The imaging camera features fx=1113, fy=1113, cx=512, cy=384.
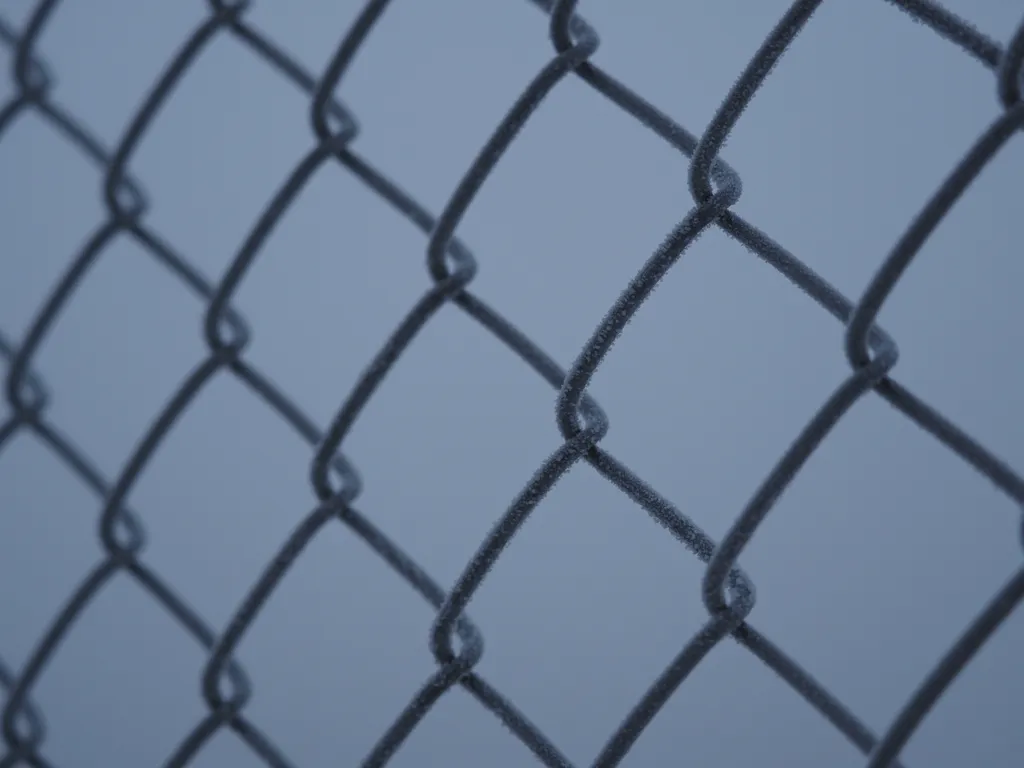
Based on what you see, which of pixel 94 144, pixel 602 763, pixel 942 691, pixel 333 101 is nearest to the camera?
pixel 942 691

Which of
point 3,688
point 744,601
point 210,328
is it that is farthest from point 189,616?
point 744,601

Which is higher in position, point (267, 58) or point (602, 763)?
point (267, 58)

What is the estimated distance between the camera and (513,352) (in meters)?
0.77

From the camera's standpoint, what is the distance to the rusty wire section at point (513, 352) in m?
0.50

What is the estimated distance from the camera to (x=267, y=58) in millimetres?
852

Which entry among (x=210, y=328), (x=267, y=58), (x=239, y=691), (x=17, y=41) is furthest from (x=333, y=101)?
(x=239, y=691)

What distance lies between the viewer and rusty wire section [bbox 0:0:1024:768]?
50 centimetres

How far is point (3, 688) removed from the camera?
1.13 m

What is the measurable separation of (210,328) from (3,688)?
0.51m

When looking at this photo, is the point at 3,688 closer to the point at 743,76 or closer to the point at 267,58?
the point at 267,58

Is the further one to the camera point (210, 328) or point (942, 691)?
point (210, 328)

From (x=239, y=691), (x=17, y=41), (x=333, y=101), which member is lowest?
(x=239, y=691)

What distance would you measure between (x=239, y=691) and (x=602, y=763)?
1.25ft

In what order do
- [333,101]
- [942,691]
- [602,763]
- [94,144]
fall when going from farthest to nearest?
[94,144] → [333,101] → [602,763] → [942,691]
